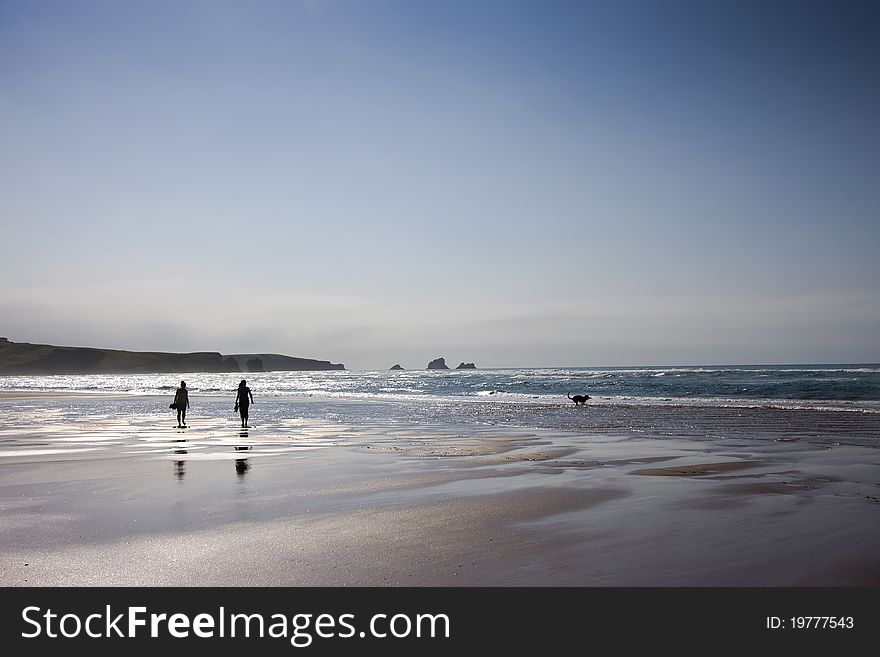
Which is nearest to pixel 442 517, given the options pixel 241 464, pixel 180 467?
pixel 241 464

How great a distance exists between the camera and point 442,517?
830cm

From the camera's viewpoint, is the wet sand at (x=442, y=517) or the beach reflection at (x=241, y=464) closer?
the wet sand at (x=442, y=517)

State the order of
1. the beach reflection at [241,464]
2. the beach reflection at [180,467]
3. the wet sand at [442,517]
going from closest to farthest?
the wet sand at [442,517] → the beach reflection at [180,467] → the beach reflection at [241,464]

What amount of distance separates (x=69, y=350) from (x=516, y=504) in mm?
222090

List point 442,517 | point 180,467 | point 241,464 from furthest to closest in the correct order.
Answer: point 241,464 → point 180,467 → point 442,517

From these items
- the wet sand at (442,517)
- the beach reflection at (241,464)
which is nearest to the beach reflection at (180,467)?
the wet sand at (442,517)

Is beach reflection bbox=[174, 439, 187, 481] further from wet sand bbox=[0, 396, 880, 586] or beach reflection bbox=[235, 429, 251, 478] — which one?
beach reflection bbox=[235, 429, 251, 478]

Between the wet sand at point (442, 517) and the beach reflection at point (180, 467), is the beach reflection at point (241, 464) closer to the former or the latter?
the wet sand at point (442, 517)

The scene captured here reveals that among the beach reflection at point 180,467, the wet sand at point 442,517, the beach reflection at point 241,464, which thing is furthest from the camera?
the beach reflection at point 241,464

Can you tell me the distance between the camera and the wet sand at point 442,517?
5.98 metres

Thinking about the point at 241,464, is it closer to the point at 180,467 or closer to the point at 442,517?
the point at 180,467

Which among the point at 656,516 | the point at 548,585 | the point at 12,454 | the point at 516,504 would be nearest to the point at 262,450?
the point at 12,454

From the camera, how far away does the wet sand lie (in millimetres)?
5984

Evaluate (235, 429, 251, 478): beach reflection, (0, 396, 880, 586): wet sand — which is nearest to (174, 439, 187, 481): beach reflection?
(0, 396, 880, 586): wet sand
